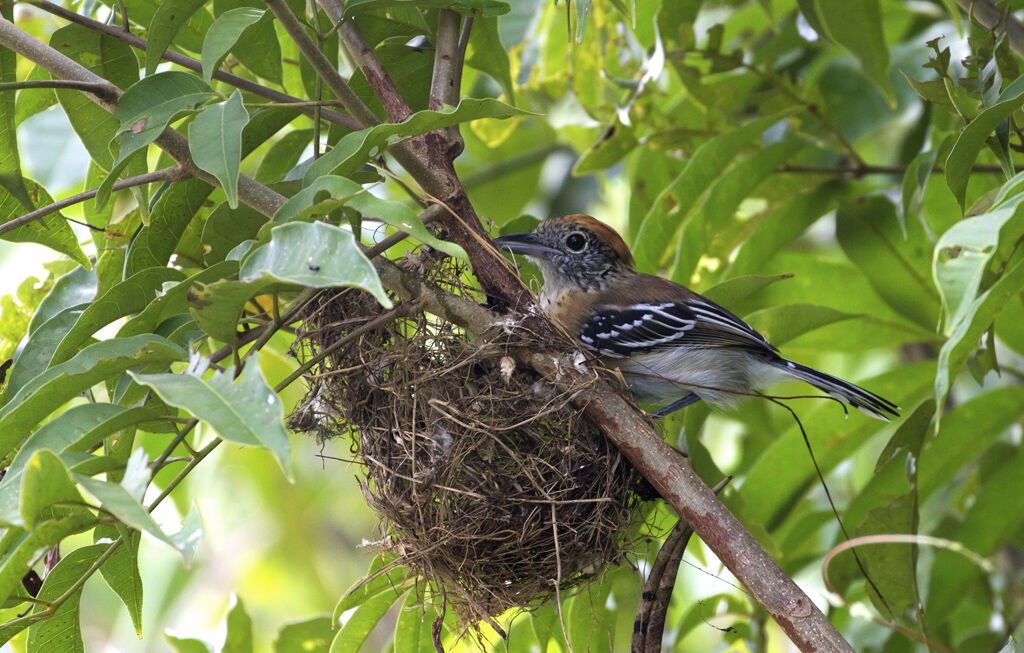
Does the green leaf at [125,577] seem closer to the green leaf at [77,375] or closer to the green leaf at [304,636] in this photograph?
the green leaf at [77,375]

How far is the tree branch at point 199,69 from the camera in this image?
2.41 metres

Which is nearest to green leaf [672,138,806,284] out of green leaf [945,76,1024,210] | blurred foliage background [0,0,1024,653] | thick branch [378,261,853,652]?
blurred foliage background [0,0,1024,653]

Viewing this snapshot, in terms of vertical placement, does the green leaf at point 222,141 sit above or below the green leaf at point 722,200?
above

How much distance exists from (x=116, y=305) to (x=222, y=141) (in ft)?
2.35

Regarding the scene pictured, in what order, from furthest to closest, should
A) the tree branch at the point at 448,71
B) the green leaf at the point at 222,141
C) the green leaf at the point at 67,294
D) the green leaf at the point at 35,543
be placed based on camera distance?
1. the tree branch at the point at 448,71
2. the green leaf at the point at 67,294
3. the green leaf at the point at 222,141
4. the green leaf at the point at 35,543

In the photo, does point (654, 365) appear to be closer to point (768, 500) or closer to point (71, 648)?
point (768, 500)

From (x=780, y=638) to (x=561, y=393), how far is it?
174 inches

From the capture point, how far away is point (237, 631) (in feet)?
10.5

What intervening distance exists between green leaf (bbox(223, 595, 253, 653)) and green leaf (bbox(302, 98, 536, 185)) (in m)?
1.74

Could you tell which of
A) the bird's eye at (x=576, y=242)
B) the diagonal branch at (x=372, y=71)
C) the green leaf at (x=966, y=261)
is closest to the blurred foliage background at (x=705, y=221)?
the green leaf at (x=966, y=261)

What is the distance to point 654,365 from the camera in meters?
3.38

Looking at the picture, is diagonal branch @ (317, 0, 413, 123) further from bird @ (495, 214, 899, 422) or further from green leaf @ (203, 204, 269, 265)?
bird @ (495, 214, 899, 422)

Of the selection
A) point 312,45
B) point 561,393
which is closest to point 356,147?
point 312,45

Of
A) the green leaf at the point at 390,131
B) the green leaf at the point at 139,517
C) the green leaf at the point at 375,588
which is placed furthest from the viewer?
the green leaf at the point at 375,588
